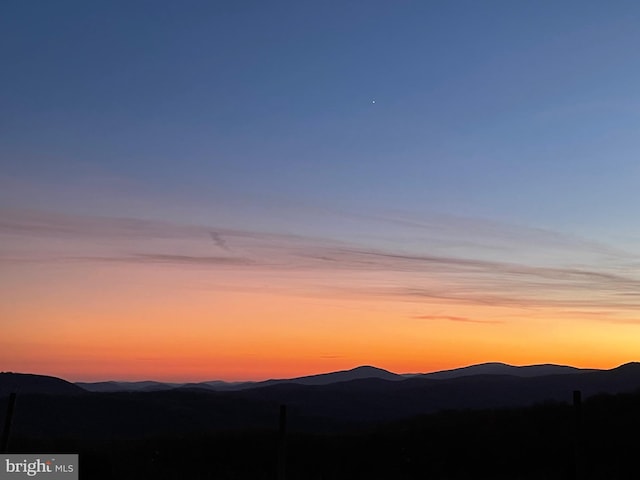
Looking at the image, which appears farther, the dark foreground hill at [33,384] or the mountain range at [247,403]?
the dark foreground hill at [33,384]

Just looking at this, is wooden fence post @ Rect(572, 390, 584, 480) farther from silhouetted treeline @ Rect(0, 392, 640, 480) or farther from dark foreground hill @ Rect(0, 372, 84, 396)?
dark foreground hill @ Rect(0, 372, 84, 396)

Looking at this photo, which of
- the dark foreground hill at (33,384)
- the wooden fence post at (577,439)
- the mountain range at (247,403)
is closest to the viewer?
the wooden fence post at (577,439)

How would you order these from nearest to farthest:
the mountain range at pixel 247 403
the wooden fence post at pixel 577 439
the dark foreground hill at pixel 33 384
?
the wooden fence post at pixel 577 439, the mountain range at pixel 247 403, the dark foreground hill at pixel 33 384

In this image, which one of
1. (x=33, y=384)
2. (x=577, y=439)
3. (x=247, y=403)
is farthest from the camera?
(x=33, y=384)

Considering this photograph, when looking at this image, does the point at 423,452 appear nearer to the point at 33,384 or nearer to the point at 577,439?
the point at 577,439

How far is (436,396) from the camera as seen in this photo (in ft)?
515

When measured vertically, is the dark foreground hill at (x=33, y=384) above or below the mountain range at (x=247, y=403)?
above

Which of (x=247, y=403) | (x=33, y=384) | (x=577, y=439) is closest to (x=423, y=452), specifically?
(x=577, y=439)

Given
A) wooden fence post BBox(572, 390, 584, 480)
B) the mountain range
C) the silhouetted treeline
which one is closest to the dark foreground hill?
the mountain range

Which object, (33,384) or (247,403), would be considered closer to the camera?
(247,403)

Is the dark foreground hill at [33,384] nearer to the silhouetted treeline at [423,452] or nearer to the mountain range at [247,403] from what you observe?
the mountain range at [247,403]

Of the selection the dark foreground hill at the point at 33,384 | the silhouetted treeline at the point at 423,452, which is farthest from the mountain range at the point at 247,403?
the silhouetted treeline at the point at 423,452

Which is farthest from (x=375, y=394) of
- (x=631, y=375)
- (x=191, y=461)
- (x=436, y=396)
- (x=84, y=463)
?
(x=84, y=463)

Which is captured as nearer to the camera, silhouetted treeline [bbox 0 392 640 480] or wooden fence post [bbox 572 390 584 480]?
wooden fence post [bbox 572 390 584 480]
